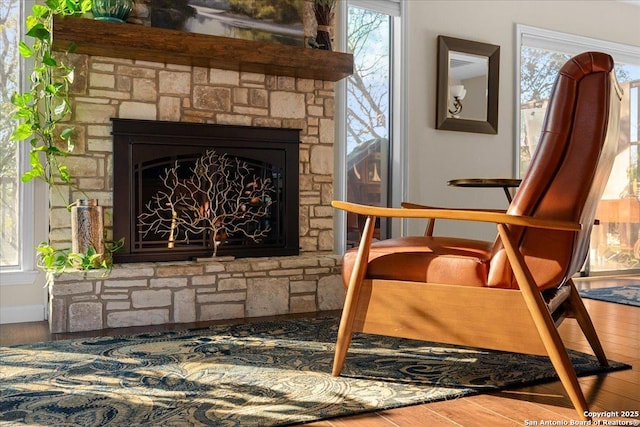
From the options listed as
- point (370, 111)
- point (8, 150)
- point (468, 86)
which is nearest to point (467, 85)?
point (468, 86)

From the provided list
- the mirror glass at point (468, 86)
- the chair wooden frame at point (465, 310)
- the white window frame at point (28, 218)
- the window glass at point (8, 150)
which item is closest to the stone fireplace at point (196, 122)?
the white window frame at point (28, 218)

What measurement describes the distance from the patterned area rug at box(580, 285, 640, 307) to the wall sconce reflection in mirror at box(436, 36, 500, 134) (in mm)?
1457

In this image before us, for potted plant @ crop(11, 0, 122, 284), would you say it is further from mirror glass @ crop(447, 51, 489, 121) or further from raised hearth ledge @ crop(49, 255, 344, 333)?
mirror glass @ crop(447, 51, 489, 121)

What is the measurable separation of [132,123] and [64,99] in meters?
0.37

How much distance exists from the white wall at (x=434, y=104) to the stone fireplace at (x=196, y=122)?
873 millimetres

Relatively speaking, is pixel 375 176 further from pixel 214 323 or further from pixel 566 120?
pixel 566 120

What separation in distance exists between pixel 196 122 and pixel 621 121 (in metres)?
4.27

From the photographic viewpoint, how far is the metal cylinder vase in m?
3.09

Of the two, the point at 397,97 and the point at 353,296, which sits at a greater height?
the point at 397,97

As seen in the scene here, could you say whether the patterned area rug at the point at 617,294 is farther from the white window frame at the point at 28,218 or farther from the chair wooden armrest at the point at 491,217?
the white window frame at the point at 28,218

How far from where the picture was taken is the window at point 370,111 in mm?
4160

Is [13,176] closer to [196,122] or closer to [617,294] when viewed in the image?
[196,122]

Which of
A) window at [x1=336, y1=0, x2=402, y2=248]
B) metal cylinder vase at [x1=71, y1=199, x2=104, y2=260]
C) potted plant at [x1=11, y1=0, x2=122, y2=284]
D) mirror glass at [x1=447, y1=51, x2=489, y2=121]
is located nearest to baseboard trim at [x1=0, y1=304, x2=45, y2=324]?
potted plant at [x1=11, y1=0, x2=122, y2=284]

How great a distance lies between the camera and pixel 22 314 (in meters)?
3.23
